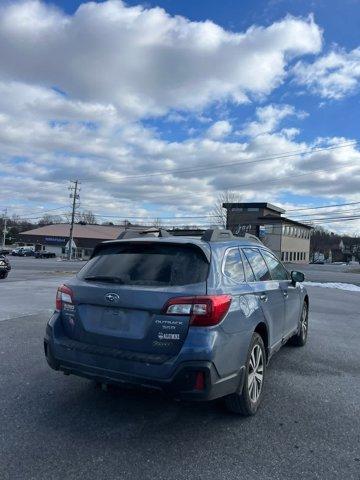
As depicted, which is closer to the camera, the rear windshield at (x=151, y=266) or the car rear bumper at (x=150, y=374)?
the car rear bumper at (x=150, y=374)

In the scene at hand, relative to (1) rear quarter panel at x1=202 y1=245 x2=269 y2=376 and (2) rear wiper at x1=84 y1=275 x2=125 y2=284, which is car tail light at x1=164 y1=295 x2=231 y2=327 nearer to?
(1) rear quarter panel at x1=202 y1=245 x2=269 y2=376

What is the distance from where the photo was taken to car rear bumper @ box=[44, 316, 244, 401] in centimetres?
346

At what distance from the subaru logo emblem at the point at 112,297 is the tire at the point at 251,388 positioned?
1.29m

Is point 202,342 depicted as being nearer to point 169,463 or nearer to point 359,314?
point 169,463

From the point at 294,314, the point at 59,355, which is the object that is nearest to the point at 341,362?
the point at 294,314

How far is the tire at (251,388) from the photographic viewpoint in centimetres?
394

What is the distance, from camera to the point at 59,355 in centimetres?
404

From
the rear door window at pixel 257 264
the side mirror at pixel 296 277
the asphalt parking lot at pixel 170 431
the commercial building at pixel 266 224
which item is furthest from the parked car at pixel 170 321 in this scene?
the commercial building at pixel 266 224

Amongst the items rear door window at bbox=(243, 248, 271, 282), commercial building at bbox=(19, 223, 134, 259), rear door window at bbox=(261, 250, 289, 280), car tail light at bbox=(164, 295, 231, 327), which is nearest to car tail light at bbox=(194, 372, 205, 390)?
car tail light at bbox=(164, 295, 231, 327)

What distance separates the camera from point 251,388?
13.6 feet

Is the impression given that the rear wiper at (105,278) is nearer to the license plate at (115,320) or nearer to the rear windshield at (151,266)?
the rear windshield at (151,266)

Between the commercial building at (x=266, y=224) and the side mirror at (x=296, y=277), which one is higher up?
the commercial building at (x=266, y=224)

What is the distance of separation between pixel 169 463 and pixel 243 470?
534 millimetres

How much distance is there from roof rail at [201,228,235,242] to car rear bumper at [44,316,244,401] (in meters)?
1.22
